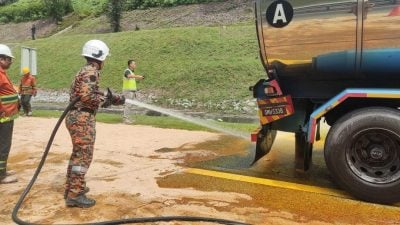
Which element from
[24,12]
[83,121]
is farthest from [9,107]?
[24,12]

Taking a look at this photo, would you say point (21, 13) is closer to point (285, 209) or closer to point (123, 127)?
point (123, 127)

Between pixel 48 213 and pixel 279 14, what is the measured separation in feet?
10.4

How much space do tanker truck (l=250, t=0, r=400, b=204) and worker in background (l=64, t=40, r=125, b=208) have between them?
72.9 inches

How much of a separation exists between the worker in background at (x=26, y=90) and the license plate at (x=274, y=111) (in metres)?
9.43

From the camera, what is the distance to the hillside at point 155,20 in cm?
2523

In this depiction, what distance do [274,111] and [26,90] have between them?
31.3ft

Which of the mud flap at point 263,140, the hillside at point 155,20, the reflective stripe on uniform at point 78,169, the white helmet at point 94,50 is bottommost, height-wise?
the reflective stripe on uniform at point 78,169

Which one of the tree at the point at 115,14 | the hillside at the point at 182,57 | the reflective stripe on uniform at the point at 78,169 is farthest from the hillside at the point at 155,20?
the reflective stripe on uniform at the point at 78,169

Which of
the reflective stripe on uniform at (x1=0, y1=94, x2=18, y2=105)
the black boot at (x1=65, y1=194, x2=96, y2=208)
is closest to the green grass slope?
the reflective stripe on uniform at (x1=0, y1=94, x2=18, y2=105)

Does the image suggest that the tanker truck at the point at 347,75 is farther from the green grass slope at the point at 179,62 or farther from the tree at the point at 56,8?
the tree at the point at 56,8

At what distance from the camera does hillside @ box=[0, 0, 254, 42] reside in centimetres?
2523

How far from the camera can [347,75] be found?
477 cm

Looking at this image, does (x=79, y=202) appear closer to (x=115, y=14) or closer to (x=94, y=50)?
(x=94, y=50)

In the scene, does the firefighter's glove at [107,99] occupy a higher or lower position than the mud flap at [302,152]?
higher
